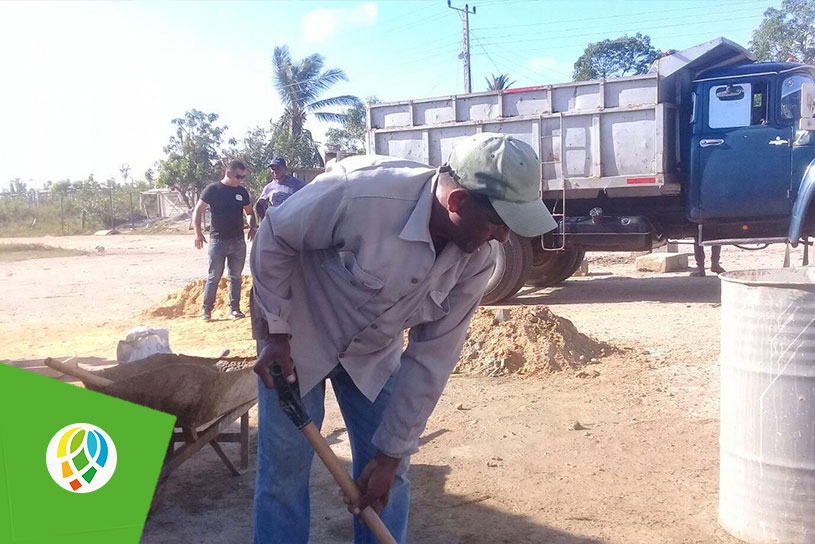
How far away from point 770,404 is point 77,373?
2.89 metres

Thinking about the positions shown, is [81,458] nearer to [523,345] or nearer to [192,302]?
[523,345]

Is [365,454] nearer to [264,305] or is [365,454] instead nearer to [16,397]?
[264,305]

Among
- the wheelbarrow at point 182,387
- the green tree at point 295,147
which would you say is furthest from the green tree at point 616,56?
the wheelbarrow at point 182,387

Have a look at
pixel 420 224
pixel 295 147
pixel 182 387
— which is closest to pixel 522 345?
pixel 182 387

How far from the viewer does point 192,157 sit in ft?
109

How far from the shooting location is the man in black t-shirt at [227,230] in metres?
8.74

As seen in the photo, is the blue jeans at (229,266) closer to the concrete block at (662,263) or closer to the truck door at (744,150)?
the truck door at (744,150)

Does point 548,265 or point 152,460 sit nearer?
point 152,460

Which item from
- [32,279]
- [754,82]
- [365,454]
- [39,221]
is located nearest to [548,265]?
[754,82]

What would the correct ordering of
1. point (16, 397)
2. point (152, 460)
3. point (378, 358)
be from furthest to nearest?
point (378, 358)
point (152, 460)
point (16, 397)

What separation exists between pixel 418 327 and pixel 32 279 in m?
13.2

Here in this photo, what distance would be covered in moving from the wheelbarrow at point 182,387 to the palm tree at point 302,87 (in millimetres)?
28452

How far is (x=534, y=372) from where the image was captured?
20.5 feet
